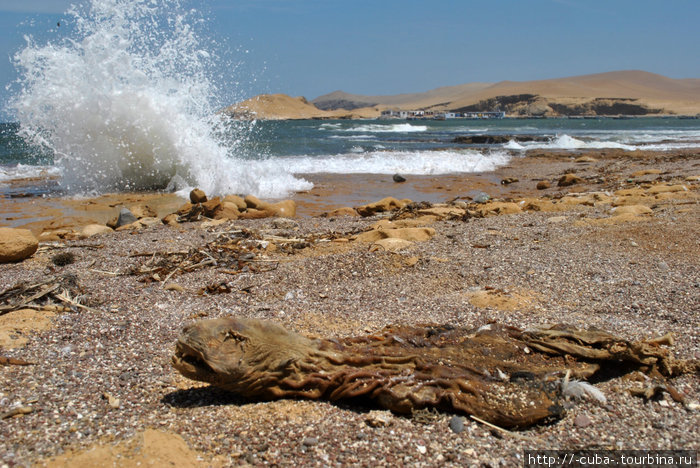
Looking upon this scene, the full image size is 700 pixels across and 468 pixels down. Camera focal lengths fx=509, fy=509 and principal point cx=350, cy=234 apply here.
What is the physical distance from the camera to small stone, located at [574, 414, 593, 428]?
2.36m

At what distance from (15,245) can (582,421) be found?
228 inches

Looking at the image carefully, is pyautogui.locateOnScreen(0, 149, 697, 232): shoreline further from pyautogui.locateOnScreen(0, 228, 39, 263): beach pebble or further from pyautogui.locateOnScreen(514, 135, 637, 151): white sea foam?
pyautogui.locateOnScreen(514, 135, 637, 151): white sea foam

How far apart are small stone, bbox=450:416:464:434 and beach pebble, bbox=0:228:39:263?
17.4ft

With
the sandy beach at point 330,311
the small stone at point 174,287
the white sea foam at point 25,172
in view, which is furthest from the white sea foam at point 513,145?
the small stone at point 174,287

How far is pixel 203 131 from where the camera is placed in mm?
13016

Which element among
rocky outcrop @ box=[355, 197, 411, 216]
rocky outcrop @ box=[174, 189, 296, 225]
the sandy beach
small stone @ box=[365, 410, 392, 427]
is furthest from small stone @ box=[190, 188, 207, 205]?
small stone @ box=[365, 410, 392, 427]

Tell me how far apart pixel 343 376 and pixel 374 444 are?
1.46 ft

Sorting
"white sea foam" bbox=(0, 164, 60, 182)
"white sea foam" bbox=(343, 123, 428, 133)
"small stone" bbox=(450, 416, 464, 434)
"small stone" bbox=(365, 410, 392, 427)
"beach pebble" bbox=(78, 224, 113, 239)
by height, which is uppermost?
"white sea foam" bbox=(343, 123, 428, 133)

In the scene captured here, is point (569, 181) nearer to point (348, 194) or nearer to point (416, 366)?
point (348, 194)

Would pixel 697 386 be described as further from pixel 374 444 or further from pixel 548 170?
pixel 548 170

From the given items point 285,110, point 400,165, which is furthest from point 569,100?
point 400,165

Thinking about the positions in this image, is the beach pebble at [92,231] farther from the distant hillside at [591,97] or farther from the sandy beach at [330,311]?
the distant hillside at [591,97]

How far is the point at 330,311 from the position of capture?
395 cm

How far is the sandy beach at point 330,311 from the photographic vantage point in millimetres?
2215
